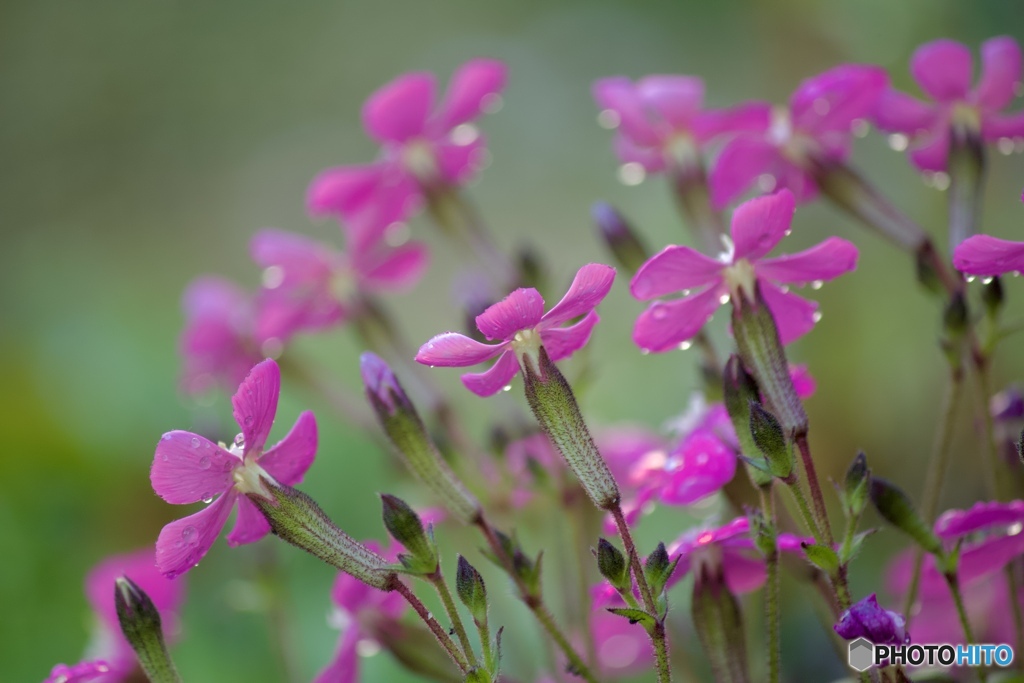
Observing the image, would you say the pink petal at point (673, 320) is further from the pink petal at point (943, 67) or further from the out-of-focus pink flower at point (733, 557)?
the pink petal at point (943, 67)

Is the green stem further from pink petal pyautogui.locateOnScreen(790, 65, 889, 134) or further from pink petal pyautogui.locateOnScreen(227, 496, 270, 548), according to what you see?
pink petal pyautogui.locateOnScreen(790, 65, 889, 134)

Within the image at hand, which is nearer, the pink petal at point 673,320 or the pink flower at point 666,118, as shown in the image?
the pink petal at point 673,320

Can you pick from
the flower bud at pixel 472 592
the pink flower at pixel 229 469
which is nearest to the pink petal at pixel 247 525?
the pink flower at pixel 229 469

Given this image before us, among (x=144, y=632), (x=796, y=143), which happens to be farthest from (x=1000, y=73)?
(x=144, y=632)

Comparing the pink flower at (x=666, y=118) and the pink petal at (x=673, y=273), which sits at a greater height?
the pink flower at (x=666, y=118)

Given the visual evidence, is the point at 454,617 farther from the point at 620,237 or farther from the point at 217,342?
the point at 217,342

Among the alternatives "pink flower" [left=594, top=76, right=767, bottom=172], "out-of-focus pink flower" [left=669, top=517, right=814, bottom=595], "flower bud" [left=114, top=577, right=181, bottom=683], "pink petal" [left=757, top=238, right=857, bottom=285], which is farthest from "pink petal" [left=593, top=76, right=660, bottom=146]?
"flower bud" [left=114, top=577, right=181, bottom=683]

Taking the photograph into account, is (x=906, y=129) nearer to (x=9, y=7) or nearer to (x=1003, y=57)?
(x=1003, y=57)
